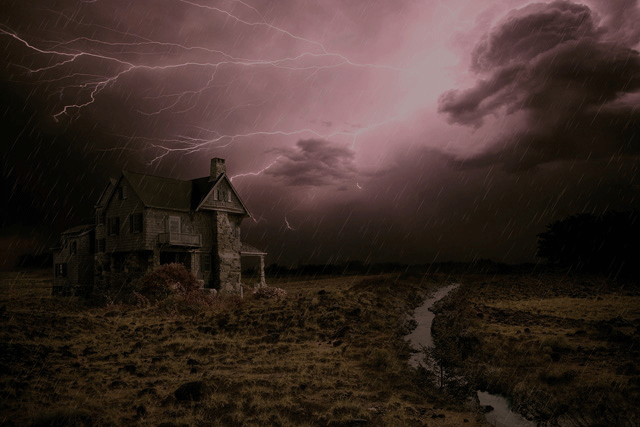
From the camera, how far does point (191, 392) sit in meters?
10.4

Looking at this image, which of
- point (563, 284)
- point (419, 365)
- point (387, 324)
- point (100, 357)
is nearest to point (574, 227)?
point (563, 284)

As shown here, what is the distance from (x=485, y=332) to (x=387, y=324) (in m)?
4.96

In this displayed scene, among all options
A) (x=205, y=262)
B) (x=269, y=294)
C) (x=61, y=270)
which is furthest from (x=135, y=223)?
(x=61, y=270)

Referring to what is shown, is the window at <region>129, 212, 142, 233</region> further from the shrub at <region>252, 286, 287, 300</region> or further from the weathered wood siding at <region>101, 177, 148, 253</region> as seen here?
the shrub at <region>252, 286, 287, 300</region>

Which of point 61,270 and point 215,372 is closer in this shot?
point 215,372

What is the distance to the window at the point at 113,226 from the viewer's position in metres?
34.8

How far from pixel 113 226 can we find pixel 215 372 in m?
26.8

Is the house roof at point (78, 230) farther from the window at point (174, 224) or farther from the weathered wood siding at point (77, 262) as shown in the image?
the window at point (174, 224)

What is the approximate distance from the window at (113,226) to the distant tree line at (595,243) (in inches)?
2003

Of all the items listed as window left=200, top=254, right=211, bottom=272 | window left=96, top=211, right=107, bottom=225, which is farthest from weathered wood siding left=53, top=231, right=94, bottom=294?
window left=200, top=254, right=211, bottom=272

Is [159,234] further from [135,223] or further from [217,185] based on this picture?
[217,185]

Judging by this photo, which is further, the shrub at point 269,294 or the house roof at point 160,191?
the house roof at point 160,191

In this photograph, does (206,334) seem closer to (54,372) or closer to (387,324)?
(54,372)

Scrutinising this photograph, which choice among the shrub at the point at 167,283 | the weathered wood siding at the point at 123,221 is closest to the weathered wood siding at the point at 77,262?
the weathered wood siding at the point at 123,221
